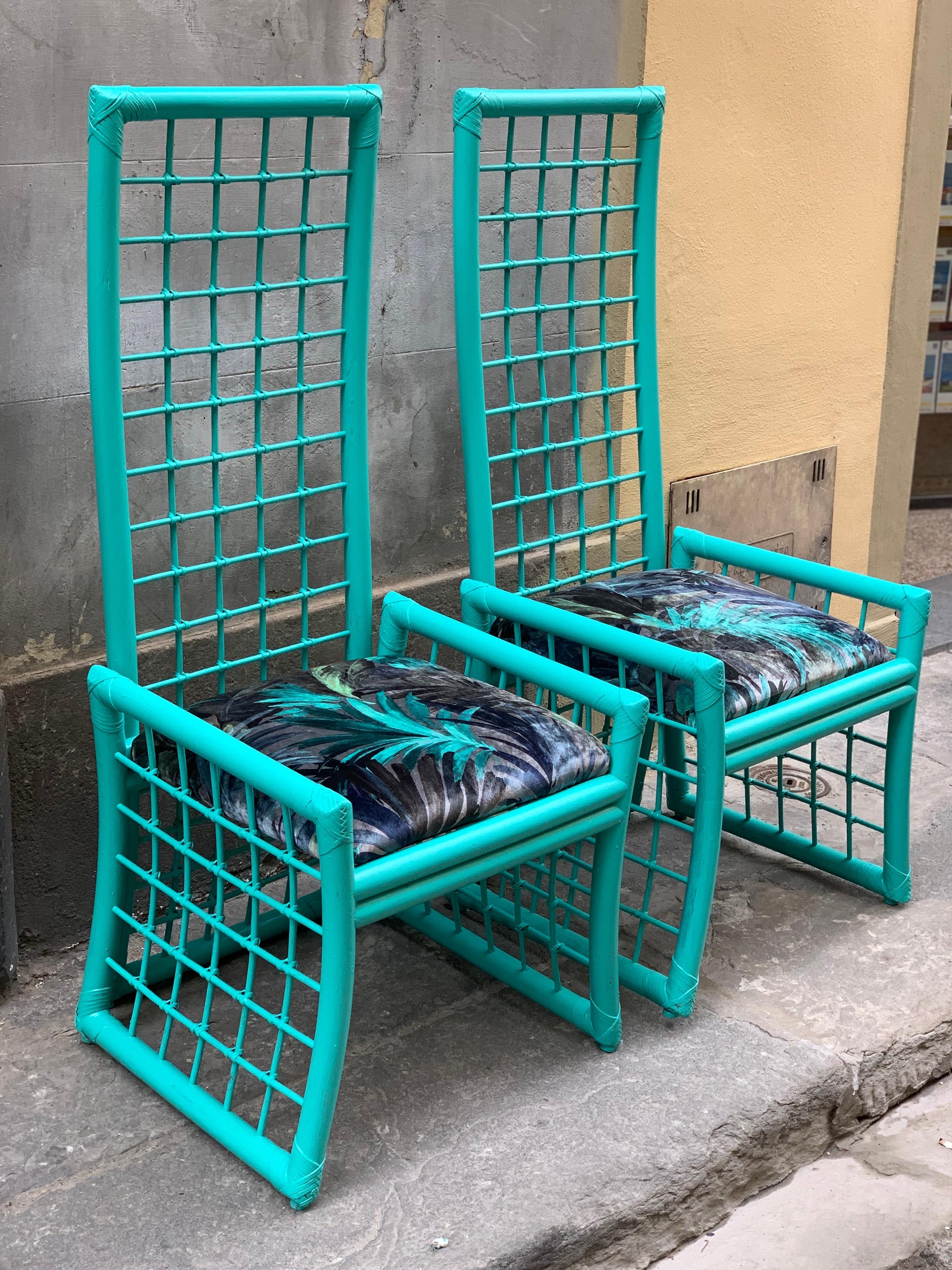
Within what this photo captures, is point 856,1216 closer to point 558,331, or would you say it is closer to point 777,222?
point 558,331

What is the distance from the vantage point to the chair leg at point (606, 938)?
66.2 inches

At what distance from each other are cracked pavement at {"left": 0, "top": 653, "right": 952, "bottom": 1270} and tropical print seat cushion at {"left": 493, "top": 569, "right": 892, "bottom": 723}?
1.42 ft

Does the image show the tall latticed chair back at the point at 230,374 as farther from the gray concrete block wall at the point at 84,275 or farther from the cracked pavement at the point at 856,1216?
the cracked pavement at the point at 856,1216

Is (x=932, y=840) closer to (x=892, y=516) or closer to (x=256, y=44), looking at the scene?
(x=892, y=516)

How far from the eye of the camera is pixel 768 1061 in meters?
1.78

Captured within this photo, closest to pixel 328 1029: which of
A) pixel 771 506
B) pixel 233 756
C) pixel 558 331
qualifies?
pixel 233 756

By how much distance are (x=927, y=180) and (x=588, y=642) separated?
5.61ft

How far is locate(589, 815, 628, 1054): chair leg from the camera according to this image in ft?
5.51

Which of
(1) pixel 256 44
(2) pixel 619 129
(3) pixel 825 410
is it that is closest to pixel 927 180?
(3) pixel 825 410

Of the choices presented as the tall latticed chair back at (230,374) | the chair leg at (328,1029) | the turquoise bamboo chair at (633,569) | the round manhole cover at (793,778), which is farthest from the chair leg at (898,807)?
the chair leg at (328,1029)

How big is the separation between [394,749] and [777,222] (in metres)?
1.62

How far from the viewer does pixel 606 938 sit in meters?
1.72

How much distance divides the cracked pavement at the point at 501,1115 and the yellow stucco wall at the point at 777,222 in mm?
1079

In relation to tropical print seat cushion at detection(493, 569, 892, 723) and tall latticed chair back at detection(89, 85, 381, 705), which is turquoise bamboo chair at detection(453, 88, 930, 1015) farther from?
tall latticed chair back at detection(89, 85, 381, 705)
